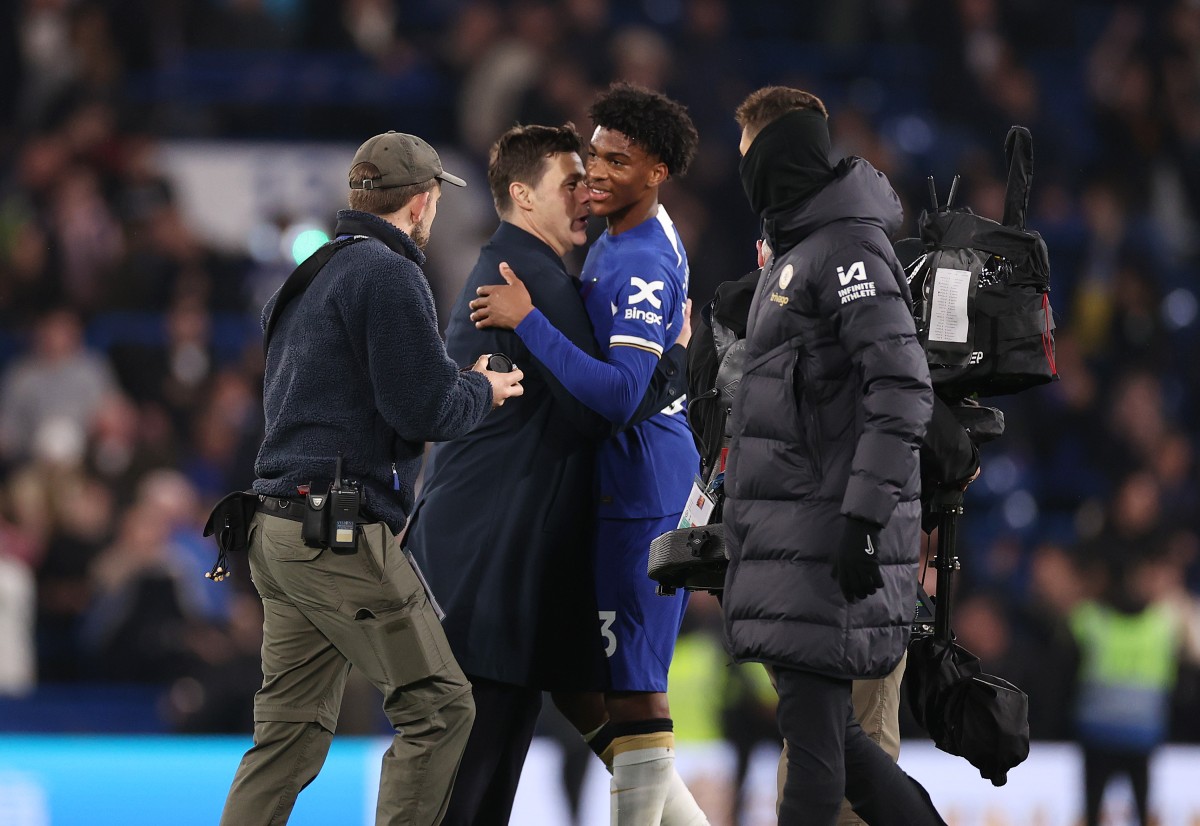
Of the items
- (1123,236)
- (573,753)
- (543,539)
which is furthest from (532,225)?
(1123,236)

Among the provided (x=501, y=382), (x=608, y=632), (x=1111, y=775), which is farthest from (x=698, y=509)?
(x=1111, y=775)

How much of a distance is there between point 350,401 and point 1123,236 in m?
8.12

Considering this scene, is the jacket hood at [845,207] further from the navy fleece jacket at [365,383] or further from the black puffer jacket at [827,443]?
the navy fleece jacket at [365,383]

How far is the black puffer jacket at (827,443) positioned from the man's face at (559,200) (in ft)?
2.93

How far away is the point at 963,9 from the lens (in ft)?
37.6

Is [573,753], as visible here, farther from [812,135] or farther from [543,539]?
[812,135]

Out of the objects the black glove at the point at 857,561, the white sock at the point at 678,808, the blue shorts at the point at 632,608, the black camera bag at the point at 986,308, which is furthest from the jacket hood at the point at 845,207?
the white sock at the point at 678,808

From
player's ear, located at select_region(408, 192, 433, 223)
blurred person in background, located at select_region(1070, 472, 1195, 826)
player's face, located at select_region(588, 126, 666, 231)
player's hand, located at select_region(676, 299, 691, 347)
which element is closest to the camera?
A: player's ear, located at select_region(408, 192, 433, 223)

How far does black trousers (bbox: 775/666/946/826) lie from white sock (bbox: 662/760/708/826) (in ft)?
2.79

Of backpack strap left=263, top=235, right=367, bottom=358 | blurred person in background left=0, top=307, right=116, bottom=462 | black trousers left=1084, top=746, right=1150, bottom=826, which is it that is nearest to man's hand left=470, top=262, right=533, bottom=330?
backpack strap left=263, top=235, right=367, bottom=358

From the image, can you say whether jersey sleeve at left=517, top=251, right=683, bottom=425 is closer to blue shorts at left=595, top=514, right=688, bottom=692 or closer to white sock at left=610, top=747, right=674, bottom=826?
blue shorts at left=595, top=514, right=688, bottom=692

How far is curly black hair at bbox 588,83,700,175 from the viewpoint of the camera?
4.48m

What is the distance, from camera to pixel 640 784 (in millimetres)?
4367

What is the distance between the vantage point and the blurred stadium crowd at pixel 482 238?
27.3ft
